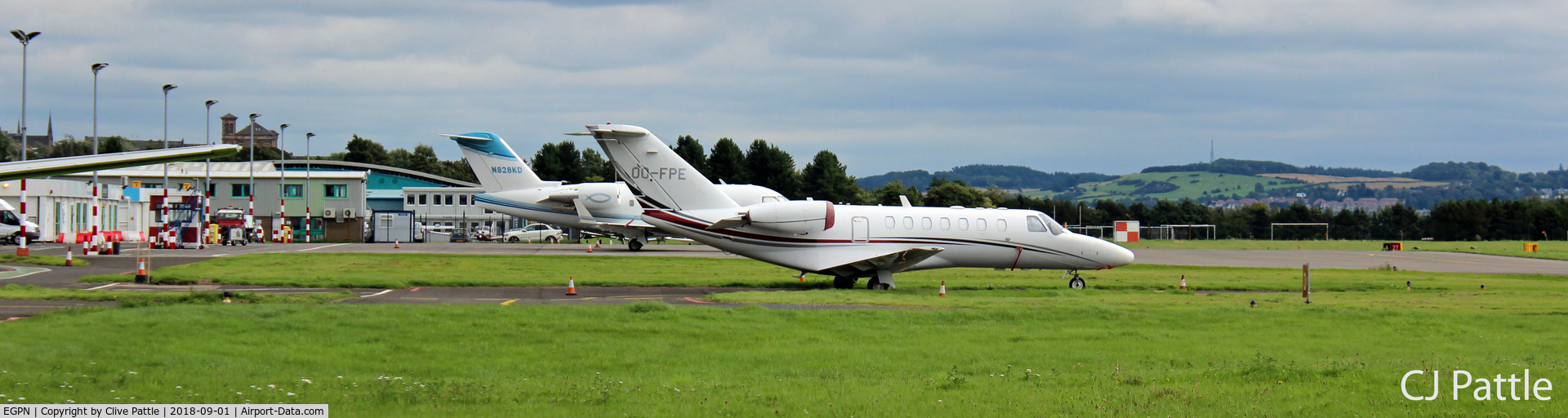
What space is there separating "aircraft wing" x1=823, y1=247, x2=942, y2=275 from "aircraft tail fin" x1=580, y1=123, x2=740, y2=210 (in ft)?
10.7

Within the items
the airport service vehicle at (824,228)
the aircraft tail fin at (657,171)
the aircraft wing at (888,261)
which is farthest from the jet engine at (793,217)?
the aircraft tail fin at (657,171)

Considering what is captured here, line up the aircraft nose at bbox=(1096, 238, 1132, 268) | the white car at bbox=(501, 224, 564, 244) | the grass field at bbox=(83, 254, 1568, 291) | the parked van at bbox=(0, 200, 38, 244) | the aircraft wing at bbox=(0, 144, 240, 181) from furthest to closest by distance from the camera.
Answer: the white car at bbox=(501, 224, 564, 244) → the parked van at bbox=(0, 200, 38, 244) → the aircraft nose at bbox=(1096, 238, 1132, 268) → the grass field at bbox=(83, 254, 1568, 291) → the aircraft wing at bbox=(0, 144, 240, 181)

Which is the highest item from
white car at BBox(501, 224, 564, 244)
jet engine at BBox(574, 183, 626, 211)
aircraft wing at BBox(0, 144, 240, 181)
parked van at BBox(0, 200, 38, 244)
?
jet engine at BBox(574, 183, 626, 211)

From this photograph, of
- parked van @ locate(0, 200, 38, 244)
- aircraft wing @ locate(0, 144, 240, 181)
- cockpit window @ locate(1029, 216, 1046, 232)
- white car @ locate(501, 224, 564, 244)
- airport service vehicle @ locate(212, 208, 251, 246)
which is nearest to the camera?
aircraft wing @ locate(0, 144, 240, 181)

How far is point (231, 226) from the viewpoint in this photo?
55.0m

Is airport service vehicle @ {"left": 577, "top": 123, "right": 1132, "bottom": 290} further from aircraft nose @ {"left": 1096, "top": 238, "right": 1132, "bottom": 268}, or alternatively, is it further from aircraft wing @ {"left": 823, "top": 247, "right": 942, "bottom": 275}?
aircraft nose @ {"left": 1096, "top": 238, "right": 1132, "bottom": 268}

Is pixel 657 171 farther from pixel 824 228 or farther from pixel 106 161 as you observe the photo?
pixel 106 161

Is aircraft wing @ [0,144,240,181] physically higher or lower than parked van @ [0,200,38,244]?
higher

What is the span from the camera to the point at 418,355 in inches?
463

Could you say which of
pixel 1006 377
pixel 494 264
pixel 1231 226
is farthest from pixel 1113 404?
pixel 1231 226

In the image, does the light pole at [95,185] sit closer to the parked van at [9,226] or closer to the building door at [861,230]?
the parked van at [9,226]

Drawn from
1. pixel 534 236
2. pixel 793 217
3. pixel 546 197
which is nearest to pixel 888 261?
pixel 793 217

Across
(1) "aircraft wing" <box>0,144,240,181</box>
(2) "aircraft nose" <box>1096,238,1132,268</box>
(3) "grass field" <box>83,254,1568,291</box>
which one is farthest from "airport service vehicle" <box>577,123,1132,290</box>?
(1) "aircraft wing" <box>0,144,240,181</box>

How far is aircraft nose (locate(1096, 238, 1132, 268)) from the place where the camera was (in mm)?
28609
